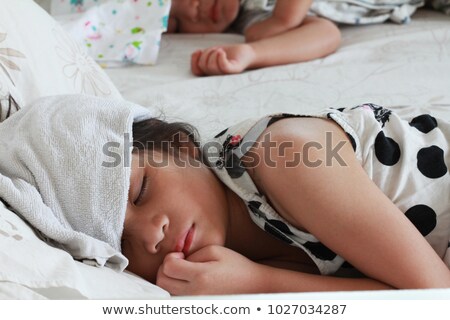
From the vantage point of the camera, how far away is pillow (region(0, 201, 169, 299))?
616 mm

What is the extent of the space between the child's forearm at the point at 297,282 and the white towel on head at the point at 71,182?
18cm

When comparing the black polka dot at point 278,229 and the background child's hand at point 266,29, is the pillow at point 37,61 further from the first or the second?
the background child's hand at point 266,29

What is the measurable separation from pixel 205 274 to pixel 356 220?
202 millimetres

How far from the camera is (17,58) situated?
106 cm

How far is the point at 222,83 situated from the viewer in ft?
4.73

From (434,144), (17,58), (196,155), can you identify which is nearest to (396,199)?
(434,144)

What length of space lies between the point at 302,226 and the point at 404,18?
→ 3.32ft

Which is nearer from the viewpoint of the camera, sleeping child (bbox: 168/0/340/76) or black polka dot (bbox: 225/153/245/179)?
black polka dot (bbox: 225/153/245/179)

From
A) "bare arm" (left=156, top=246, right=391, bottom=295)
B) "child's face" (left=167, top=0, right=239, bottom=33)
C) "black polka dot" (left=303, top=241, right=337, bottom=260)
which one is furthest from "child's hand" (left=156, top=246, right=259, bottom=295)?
"child's face" (left=167, top=0, right=239, bottom=33)

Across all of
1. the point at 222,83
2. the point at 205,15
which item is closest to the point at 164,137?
the point at 222,83

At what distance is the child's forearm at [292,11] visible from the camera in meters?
1.69

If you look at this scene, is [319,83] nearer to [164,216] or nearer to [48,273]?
[164,216]

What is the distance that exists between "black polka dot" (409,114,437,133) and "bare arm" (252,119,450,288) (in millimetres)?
199

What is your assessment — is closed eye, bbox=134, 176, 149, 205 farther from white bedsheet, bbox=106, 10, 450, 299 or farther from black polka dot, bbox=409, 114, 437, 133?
black polka dot, bbox=409, 114, 437, 133
